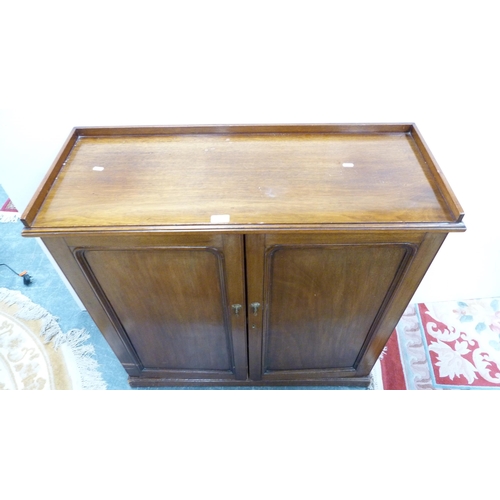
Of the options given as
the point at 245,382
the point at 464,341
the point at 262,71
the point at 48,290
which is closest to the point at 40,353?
the point at 48,290

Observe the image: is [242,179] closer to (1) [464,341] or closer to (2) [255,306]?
(2) [255,306]

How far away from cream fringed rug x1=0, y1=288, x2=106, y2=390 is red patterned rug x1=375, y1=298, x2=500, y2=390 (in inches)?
38.0

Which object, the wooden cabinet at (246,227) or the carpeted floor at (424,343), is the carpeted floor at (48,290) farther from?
the wooden cabinet at (246,227)

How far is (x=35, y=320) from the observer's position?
1.26 meters

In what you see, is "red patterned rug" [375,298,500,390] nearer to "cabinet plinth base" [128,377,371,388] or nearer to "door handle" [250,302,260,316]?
"cabinet plinth base" [128,377,371,388]

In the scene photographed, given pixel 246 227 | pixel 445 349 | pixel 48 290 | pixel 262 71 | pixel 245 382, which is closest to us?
pixel 246 227

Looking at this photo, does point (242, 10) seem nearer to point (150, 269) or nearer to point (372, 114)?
point (372, 114)

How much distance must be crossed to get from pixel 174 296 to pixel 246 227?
27 centimetres

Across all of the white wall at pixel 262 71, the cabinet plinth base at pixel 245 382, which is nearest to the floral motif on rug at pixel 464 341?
the cabinet plinth base at pixel 245 382

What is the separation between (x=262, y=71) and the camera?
71 cm

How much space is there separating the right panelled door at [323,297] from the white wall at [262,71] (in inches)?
13.1

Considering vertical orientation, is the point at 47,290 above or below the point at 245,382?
above

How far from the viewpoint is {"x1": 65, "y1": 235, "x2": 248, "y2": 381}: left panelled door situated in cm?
64

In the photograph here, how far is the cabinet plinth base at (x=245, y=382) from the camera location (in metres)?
1.03
